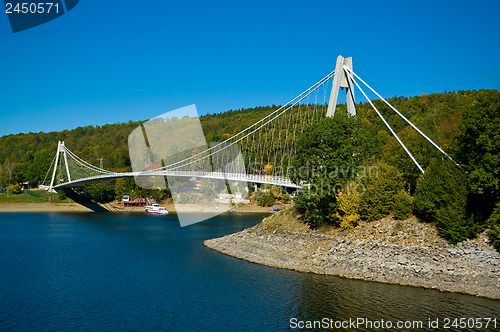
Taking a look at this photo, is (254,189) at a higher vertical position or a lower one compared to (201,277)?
higher

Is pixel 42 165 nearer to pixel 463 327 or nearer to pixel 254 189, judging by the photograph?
pixel 254 189

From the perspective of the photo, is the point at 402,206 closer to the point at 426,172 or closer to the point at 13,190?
the point at 426,172

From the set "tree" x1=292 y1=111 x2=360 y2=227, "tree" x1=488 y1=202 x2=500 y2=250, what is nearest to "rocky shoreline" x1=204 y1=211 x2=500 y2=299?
"tree" x1=488 y1=202 x2=500 y2=250

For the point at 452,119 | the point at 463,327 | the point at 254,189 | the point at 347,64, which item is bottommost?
the point at 463,327

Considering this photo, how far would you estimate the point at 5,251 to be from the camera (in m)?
24.4

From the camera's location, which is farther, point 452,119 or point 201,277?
point 452,119

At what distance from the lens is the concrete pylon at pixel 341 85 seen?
25375mm

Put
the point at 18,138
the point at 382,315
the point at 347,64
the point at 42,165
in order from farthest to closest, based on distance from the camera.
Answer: the point at 18,138, the point at 42,165, the point at 347,64, the point at 382,315

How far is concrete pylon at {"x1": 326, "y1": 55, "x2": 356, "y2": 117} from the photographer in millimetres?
25375

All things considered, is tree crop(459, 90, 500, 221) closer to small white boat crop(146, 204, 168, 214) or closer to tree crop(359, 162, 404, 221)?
tree crop(359, 162, 404, 221)

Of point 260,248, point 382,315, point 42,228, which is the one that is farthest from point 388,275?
point 42,228

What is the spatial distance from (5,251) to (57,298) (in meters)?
11.1

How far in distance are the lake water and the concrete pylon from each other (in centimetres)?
1093

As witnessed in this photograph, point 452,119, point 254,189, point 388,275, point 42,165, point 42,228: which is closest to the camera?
point 388,275
